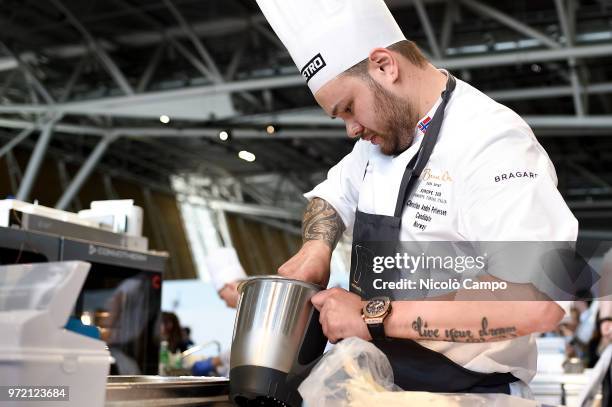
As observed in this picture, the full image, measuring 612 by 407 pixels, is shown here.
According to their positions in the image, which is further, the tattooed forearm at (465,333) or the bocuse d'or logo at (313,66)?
the bocuse d'or logo at (313,66)

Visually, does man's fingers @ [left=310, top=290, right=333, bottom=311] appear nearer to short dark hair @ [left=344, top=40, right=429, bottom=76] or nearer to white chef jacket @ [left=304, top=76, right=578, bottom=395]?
white chef jacket @ [left=304, top=76, right=578, bottom=395]

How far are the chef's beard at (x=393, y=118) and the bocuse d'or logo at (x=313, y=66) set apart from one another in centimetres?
11

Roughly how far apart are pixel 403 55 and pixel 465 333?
592mm

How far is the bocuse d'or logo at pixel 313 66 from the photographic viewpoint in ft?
5.05

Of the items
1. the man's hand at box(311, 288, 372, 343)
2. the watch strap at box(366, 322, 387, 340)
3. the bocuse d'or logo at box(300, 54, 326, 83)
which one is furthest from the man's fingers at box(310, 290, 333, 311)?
the bocuse d'or logo at box(300, 54, 326, 83)

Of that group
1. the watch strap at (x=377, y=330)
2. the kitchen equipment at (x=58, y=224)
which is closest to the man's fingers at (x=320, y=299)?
the watch strap at (x=377, y=330)

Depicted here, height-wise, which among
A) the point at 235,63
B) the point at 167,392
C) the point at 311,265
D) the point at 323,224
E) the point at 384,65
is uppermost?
the point at 235,63

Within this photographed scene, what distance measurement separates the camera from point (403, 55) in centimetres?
153

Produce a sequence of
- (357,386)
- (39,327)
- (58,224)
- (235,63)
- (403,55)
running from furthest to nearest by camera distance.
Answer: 1. (235,63)
2. (58,224)
3. (403,55)
4. (357,386)
5. (39,327)

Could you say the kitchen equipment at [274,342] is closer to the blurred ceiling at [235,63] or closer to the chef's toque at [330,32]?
the chef's toque at [330,32]

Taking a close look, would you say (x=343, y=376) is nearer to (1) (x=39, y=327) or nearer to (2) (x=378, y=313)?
(2) (x=378, y=313)

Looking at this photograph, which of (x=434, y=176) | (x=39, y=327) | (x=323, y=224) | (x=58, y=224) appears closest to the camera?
(x=39, y=327)

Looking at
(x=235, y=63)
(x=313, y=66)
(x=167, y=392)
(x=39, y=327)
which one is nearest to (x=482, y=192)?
(x=313, y=66)

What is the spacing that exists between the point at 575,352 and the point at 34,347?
5.53 metres
